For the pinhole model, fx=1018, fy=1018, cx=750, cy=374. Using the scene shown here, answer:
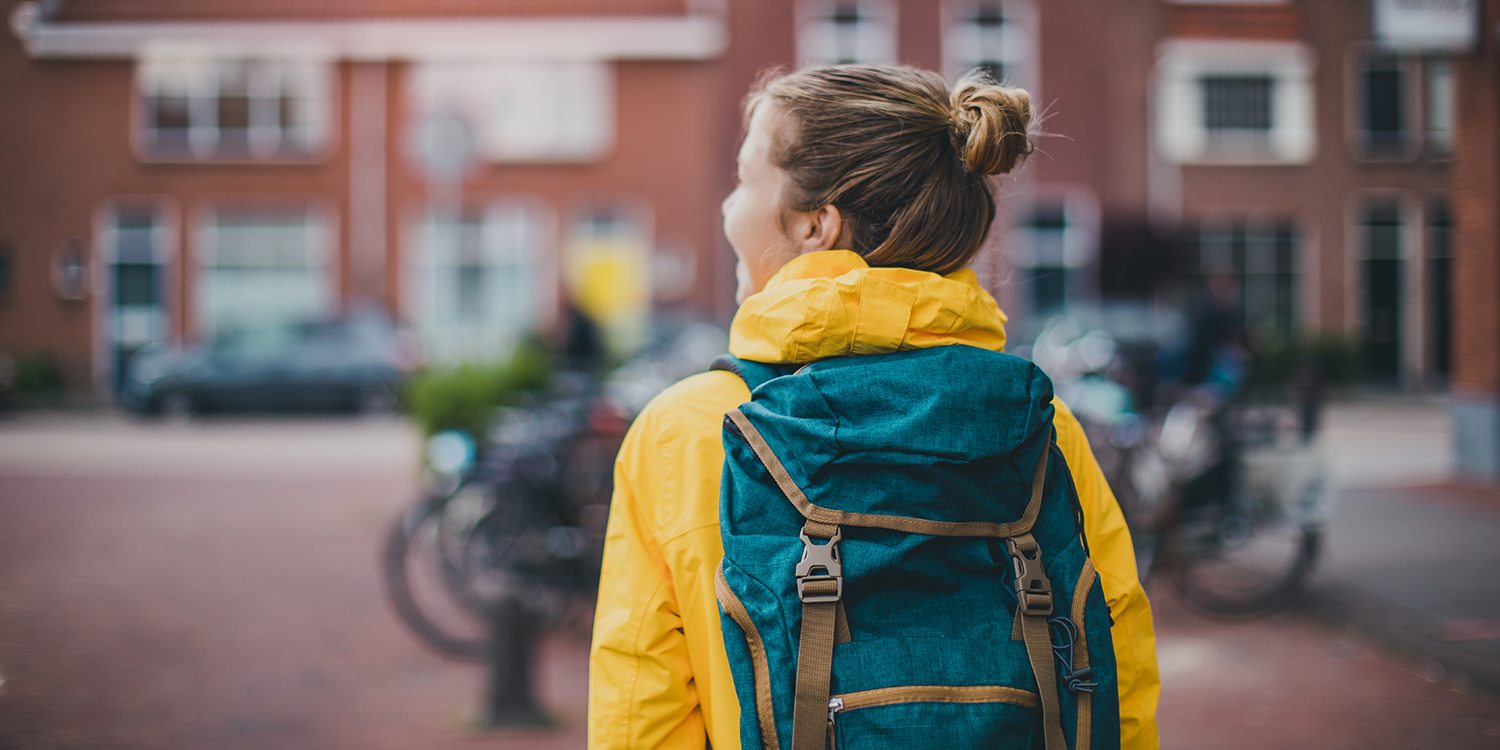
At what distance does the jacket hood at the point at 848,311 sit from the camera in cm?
124

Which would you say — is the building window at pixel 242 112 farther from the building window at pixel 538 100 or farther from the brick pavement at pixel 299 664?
the brick pavement at pixel 299 664

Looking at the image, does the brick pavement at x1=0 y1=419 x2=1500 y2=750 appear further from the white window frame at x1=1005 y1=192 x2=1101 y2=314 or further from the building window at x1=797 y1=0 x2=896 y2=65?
the white window frame at x1=1005 y1=192 x2=1101 y2=314

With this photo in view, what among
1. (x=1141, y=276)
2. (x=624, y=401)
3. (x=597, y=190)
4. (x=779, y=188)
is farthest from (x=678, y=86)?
(x=779, y=188)

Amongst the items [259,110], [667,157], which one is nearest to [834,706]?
[667,157]

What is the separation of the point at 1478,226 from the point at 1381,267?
1489cm

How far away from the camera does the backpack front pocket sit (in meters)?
1.14

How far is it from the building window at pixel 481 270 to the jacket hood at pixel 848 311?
20254 mm

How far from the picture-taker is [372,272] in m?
21.2

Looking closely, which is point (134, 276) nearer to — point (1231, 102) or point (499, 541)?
point (499, 541)

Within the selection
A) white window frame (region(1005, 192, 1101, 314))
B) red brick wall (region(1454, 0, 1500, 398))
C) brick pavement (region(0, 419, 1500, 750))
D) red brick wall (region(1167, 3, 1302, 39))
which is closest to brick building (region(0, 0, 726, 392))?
white window frame (region(1005, 192, 1101, 314))

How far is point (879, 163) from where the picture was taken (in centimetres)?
129

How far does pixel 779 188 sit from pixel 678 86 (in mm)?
20796

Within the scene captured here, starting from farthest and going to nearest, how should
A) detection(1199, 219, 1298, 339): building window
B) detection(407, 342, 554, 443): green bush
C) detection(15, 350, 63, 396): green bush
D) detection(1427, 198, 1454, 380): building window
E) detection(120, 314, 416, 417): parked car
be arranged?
detection(1199, 219, 1298, 339): building window
detection(1427, 198, 1454, 380): building window
detection(15, 350, 63, 396): green bush
detection(120, 314, 416, 417): parked car
detection(407, 342, 554, 443): green bush

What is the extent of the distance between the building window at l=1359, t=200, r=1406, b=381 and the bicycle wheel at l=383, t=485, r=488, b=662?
73.4 feet
